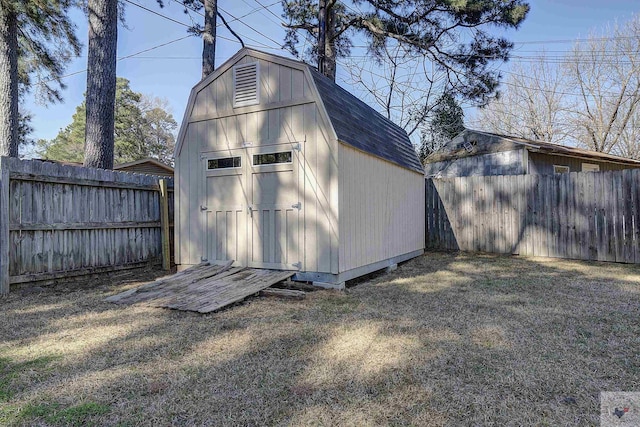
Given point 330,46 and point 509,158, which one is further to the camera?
point 509,158

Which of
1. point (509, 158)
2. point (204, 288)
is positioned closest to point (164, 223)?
point (204, 288)

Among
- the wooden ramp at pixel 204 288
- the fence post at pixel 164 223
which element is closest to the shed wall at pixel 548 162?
the wooden ramp at pixel 204 288

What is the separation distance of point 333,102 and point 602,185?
553 centimetres

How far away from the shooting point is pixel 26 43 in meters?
9.98

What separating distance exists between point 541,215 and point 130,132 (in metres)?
25.1

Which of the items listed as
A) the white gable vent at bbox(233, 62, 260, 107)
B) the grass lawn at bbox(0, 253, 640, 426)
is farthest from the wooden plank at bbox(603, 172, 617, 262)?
the white gable vent at bbox(233, 62, 260, 107)

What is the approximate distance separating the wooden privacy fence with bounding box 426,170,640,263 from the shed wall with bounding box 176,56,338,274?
525 centimetres

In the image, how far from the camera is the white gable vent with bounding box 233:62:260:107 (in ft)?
17.8

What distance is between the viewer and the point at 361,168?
215 inches

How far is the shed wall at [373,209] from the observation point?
16.4ft

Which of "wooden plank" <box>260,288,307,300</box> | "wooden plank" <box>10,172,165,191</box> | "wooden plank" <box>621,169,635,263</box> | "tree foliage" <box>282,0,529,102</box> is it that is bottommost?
"wooden plank" <box>260,288,307,300</box>

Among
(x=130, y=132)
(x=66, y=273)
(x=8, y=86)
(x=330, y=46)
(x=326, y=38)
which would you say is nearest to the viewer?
(x=66, y=273)

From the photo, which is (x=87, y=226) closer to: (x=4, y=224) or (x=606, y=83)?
(x=4, y=224)

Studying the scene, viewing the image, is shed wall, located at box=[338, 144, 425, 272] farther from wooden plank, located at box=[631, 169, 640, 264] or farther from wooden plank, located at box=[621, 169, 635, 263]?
wooden plank, located at box=[631, 169, 640, 264]
